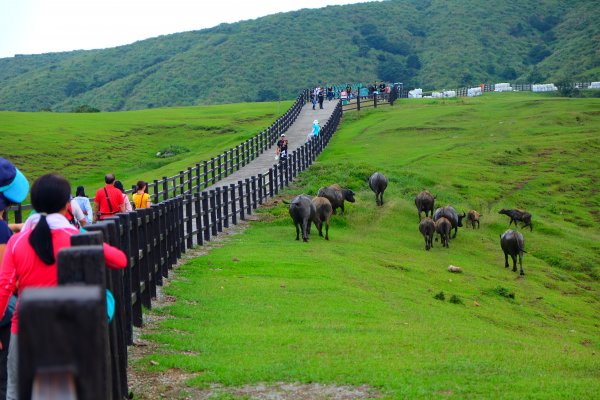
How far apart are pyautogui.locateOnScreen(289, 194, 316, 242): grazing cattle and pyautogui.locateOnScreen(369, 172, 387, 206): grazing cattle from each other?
285 inches

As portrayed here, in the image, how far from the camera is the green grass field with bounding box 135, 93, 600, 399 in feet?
30.8

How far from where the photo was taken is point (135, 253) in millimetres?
11016

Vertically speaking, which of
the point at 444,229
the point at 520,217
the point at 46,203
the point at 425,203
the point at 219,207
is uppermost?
the point at 46,203

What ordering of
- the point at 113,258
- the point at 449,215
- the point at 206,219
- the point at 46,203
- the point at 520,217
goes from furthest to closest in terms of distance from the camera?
the point at 520,217
the point at 449,215
the point at 206,219
the point at 113,258
the point at 46,203

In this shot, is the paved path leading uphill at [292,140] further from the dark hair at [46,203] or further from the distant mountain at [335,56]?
the distant mountain at [335,56]

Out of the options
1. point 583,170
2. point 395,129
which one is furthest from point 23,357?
point 395,129

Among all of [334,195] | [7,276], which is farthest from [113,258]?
[334,195]

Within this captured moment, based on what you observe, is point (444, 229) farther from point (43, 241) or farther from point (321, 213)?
point (43, 241)

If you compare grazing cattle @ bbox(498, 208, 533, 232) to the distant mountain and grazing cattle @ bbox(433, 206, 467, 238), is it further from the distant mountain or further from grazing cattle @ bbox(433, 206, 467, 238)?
the distant mountain

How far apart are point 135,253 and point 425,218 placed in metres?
16.1

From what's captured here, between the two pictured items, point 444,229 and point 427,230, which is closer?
point 427,230

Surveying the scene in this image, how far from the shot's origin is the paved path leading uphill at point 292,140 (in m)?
36.2

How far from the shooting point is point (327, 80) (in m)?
112

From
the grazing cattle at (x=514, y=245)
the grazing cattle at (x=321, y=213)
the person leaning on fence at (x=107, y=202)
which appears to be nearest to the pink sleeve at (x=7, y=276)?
the person leaning on fence at (x=107, y=202)
